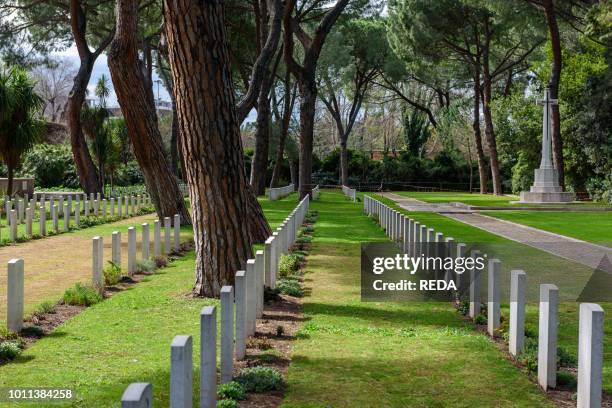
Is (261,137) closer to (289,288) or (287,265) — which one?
(287,265)

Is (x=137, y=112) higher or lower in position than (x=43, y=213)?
higher

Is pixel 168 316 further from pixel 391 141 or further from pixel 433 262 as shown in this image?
pixel 391 141

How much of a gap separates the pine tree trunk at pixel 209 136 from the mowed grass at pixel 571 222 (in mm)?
10648

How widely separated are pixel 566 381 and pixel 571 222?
19280 millimetres

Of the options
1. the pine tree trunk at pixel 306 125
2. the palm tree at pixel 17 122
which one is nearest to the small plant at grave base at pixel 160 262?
the palm tree at pixel 17 122

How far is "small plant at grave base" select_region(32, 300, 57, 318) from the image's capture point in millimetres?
8906

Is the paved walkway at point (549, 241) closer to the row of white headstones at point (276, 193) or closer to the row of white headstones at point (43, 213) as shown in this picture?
the row of white headstones at point (276, 193)

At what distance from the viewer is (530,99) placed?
151ft

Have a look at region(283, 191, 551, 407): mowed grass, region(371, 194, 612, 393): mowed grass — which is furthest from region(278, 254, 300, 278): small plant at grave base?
region(371, 194, 612, 393): mowed grass

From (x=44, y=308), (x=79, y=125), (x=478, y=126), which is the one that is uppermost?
(x=478, y=126)

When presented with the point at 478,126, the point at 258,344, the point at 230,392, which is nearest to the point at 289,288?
Result: the point at 258,344

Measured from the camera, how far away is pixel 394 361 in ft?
22.8

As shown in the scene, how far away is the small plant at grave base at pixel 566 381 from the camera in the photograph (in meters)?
6.13

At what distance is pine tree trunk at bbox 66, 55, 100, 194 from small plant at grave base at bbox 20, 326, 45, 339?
78.2 ft
